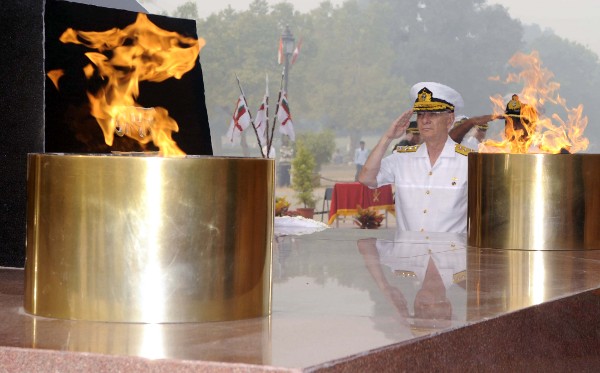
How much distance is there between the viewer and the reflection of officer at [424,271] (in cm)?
117

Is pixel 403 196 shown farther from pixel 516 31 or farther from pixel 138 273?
pixel 516 31

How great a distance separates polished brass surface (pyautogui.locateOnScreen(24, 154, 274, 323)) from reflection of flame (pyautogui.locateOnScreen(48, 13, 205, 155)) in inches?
11.9

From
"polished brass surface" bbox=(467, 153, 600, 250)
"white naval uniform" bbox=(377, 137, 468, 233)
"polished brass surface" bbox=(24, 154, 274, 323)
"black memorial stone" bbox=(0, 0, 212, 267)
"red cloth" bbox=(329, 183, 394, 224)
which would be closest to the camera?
"polished brass surface" bbox=(24, 154, 274, 323)

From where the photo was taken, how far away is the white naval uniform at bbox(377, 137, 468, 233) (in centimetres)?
439

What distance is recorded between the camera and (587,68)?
3231 centimetres

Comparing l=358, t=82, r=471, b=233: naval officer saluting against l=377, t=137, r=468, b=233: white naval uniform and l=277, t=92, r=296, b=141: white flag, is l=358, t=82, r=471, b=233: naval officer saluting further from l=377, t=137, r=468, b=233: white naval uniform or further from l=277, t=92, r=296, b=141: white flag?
l=277, t=92, r=296, b=141: white flag

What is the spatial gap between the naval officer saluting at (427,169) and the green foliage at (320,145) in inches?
781

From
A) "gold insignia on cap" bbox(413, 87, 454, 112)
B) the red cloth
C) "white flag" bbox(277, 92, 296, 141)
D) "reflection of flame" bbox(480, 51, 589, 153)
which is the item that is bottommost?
the red cloth

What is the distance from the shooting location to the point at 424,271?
1.62m

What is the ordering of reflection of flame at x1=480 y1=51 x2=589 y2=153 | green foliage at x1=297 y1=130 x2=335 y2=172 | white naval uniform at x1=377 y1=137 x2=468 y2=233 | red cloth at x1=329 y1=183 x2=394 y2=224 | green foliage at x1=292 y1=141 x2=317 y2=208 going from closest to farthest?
1. reflection of flame at x1=480 y1=51 x2=589 y2=153
2. white naval uniform at x1=377 y1=137 x2=468 y2=233
3. red cloth at x1=329 y1=183 x2=394 y2=224
4. green foliage at x1=292 y1=141 x2=317 y2=208
5. green foliage at x1=297 y1=130 x2=335 y2=172

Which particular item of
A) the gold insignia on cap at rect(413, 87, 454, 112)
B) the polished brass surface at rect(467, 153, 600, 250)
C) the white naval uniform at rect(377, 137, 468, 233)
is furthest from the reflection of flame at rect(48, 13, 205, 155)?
the gold insignia on cap at rect(413, 87, 454, 112)

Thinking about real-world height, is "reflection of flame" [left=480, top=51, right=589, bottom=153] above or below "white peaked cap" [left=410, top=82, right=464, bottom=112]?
below

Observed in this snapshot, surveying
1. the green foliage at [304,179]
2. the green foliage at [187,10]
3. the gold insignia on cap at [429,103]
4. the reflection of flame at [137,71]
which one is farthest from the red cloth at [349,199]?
the green foliage at [187,10]

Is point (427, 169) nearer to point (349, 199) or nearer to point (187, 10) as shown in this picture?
point (349, 199)
